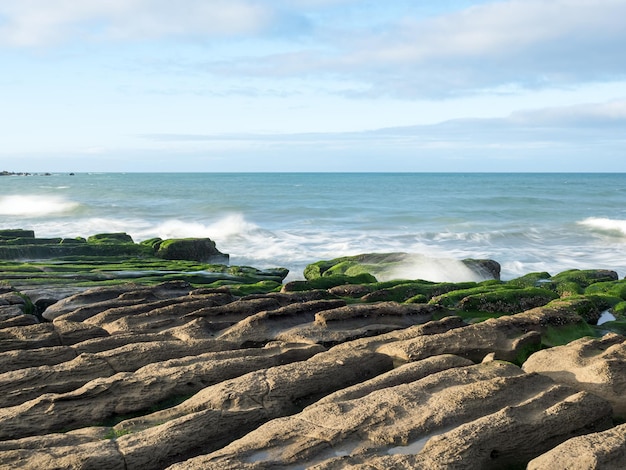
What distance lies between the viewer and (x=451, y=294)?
1638cm

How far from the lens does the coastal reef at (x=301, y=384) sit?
6.80 meters

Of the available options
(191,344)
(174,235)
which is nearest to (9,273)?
(191,344)

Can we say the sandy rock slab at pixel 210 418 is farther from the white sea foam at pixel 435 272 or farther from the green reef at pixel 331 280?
the white sea foam at pixel 435 272

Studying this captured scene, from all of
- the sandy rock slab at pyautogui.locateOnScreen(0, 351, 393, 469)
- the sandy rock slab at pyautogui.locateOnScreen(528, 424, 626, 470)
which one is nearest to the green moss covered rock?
the sandy rock slab at pyautogui.locateOnScreen(0, 351, 393, 469)

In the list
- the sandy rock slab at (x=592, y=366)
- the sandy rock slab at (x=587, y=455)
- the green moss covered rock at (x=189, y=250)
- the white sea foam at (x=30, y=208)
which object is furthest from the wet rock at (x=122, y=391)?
the white sea foam at (x=30, y=208)

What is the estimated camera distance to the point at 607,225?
51.3 meters

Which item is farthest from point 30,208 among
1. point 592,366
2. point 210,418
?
point 592,366

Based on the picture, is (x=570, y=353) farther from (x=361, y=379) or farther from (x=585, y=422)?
(x=361, y=379)

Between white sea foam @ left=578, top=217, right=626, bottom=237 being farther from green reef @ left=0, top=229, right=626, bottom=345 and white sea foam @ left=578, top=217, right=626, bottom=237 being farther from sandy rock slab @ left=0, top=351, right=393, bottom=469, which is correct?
sandy rock slab @ left=0, top=351, right=393, bottom=469

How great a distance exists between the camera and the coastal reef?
6805 mm

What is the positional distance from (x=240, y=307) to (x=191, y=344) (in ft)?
6.89

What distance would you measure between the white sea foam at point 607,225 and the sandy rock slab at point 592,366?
39291 mm

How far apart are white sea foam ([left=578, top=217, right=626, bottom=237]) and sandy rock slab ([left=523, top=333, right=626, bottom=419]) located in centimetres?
3929

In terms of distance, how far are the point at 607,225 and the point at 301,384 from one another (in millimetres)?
49092
